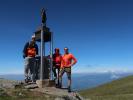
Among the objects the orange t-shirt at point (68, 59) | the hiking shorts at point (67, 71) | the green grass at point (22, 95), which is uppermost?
the orange t-shirt at point (68, 59)

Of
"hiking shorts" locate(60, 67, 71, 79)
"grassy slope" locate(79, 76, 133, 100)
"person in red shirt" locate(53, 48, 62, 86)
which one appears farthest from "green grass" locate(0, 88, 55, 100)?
"grassy slope" locate(79, 76, 133, 100)

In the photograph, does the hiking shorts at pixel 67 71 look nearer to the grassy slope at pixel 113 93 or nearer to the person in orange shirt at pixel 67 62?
the person in orange shirt at pixel 67 62

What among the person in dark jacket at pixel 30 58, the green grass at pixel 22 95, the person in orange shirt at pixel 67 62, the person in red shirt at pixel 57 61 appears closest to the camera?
the green grass at pixel 22 95

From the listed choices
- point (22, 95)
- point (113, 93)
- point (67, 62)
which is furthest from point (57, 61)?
point (113, 93)

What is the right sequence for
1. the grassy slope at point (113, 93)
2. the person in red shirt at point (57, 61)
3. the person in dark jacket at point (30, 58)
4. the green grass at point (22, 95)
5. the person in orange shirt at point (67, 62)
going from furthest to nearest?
the grassy slope at point (113, 93) → the person in red shirt at point (57, 61) → the person in dark jacket at point (30, 58) → the person in orange shirt at point (67, 62) → the green grass at point (22, 95)

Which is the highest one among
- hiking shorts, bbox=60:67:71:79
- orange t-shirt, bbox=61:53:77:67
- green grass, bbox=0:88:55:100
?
orange t-shirt, bbox=61:53:77:67

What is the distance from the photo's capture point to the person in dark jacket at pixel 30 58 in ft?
84.9

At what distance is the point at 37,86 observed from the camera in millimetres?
24875

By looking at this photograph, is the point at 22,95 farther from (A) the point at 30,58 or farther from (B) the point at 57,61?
(B) the point at 57,61

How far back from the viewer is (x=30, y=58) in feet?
85.5

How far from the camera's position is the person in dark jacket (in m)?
25.9

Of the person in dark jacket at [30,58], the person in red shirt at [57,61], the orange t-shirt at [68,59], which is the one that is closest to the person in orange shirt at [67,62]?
the orange t-shirt at [68,59]

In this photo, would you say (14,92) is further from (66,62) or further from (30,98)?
(66,62)

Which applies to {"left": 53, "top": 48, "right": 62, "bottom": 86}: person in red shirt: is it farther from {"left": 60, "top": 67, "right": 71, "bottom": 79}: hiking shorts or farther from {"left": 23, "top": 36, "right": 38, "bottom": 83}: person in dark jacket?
{"left": 23, "top": 36, "right": 38, "bottom": 83}: person in dark jacket
